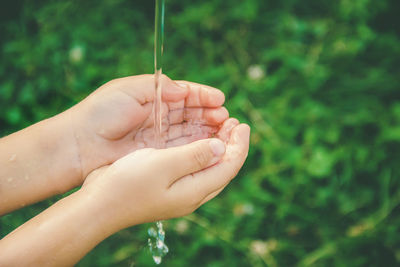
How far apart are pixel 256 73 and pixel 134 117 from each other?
66cm

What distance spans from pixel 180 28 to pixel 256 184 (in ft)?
2.34

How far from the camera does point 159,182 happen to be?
0.85 m

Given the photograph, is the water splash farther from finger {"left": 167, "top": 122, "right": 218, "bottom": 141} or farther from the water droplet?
the water droplet

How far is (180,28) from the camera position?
1.70 m

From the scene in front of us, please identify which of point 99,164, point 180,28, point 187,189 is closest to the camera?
point 187,189

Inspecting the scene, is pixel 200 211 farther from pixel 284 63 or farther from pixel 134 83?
pixel 284 63

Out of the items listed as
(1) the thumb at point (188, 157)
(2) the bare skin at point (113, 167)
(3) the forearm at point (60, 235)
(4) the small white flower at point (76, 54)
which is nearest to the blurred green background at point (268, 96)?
(4) the small white flower at point (76, 54)

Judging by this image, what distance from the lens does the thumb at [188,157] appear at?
835mm

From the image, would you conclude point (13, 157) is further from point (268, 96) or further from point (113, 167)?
point (268, 96)

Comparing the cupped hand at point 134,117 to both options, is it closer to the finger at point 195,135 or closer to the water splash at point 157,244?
the finger at point 195,135

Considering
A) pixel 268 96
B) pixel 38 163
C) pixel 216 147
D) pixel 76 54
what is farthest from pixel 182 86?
pixel 76 54

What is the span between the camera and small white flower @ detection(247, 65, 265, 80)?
156 centimetres

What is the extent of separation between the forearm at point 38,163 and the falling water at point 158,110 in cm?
20

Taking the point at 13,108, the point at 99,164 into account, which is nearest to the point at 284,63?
the point at 99,164
